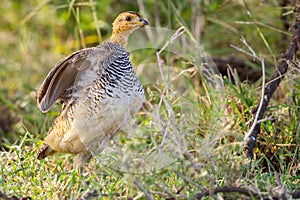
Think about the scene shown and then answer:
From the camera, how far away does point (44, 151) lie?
3.81 m

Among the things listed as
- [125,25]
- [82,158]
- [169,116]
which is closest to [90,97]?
[82,158]

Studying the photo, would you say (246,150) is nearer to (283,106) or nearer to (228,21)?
(283,106)

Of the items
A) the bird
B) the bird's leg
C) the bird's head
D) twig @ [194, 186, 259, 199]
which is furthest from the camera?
the bird's head

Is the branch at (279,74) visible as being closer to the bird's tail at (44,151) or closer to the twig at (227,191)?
the twig at (227,191)

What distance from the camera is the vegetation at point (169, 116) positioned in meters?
2.94

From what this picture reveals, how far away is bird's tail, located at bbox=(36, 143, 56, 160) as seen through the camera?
3.79m

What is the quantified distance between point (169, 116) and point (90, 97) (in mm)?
784

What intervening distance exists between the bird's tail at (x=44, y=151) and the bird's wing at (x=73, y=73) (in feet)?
1.02

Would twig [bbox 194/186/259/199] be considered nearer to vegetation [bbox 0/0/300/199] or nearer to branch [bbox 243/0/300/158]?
vegetation [bbox 0/0/300/199]

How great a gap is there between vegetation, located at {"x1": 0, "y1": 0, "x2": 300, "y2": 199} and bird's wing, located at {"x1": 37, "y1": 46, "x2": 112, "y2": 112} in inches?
12.4

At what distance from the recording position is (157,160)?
291cm

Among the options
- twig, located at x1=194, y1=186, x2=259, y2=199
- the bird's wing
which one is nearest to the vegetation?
twig, located at x1=194, y1=186, x2=259, y2=199

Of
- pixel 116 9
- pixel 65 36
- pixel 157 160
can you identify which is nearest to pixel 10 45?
pixel 65 36

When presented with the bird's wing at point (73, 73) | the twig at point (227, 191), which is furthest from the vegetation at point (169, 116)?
the bird's wing at point (73, 73)
